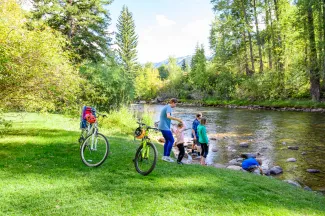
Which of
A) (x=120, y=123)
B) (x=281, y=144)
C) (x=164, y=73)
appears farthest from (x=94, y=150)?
(x=164, y=73)

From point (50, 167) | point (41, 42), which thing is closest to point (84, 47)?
point (41, 42)

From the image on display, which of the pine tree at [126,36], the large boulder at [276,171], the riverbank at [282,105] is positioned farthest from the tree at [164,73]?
the large boulder at [276,171]

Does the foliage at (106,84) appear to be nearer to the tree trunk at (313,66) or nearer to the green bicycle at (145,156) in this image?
the green bicycle at (145,156)

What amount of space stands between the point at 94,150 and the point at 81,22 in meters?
19.5

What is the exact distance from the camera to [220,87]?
149 ft

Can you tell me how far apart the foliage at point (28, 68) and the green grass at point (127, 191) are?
1836 mm

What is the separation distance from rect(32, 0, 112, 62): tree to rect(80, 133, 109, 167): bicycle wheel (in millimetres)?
16918

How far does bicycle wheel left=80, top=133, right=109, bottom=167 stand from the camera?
20.4 ft

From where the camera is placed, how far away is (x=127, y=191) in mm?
4816

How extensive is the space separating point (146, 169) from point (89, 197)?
1.71 meters

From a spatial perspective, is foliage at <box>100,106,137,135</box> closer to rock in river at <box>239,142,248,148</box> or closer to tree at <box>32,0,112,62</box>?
rock in river at <box>239,142,248,148</box>

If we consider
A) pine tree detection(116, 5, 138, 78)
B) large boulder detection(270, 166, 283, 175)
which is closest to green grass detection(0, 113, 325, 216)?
large boulder detection(270, 166, 283, 175)

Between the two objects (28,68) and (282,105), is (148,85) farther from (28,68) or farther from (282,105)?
(28,68)

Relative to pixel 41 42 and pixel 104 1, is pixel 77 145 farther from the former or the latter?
pixel 104 1
